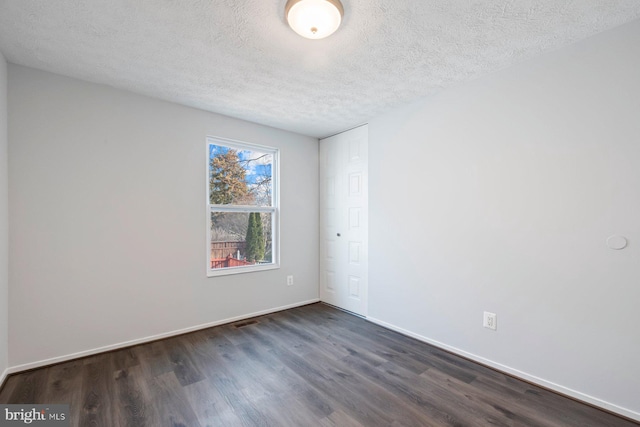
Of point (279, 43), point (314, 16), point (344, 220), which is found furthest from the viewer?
point (344, 220)

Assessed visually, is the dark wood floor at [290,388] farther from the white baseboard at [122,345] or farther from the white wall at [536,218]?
the white wall at [536,218]

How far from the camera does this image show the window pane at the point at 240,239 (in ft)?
10.6

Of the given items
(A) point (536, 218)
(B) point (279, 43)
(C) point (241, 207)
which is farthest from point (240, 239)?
(A) point (536, 218)

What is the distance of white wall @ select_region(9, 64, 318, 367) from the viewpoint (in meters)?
2.22

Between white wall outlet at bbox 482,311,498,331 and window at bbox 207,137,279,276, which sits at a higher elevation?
window at bbox 207,137,279,276

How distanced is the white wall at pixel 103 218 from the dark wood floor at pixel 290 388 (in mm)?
353

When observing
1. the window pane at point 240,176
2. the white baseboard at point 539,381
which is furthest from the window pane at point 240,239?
the white baseboard at point 539,381

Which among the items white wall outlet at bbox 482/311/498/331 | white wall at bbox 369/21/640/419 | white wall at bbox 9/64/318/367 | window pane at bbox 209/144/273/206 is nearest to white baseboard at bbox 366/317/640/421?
white wall at bbox 369/21/640/419

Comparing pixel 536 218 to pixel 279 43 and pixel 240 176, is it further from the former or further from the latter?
pixel 240 176

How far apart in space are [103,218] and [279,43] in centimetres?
210

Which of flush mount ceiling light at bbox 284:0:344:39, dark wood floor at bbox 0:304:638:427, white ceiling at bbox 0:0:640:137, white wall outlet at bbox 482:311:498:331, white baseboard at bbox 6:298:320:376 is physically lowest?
dark wood floor at bbox 0:304:638:427

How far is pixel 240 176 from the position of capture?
345cm

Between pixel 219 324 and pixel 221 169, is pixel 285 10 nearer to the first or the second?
pixel 221 169

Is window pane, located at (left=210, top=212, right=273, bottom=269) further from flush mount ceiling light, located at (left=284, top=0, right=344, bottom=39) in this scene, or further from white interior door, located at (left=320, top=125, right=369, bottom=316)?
flush mount ceiling light, located at (left=284, top=0, right=344, bottom=39)
